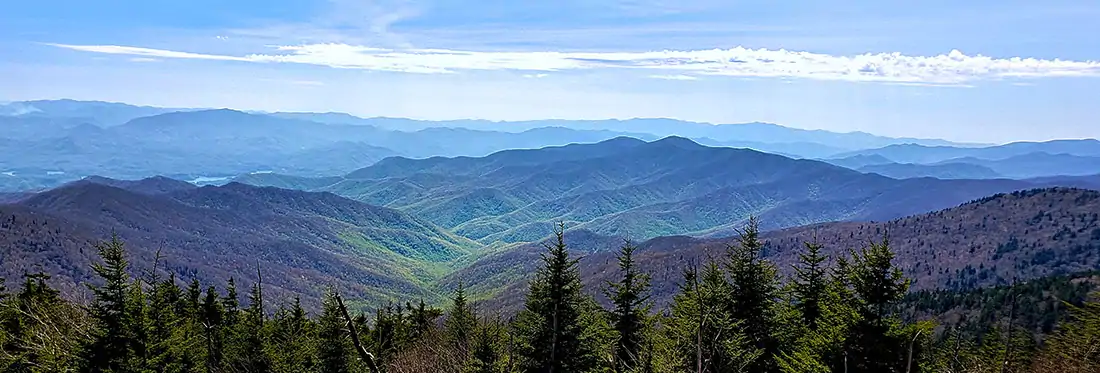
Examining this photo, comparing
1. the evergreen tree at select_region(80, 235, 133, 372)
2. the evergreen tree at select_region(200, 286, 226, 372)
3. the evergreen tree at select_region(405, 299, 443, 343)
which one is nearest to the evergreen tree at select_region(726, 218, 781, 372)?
the evergreen tree at select_region(80, 235, 133, 372)

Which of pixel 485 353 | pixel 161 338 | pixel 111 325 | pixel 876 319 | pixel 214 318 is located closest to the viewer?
pixel 876 319

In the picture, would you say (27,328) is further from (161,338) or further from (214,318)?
(214,318)

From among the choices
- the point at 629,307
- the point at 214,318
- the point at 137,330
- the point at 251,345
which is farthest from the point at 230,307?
the point at 629,307

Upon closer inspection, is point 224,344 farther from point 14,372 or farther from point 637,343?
point 637,343

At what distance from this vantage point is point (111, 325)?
2614 centimetres

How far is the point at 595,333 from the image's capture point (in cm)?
2369

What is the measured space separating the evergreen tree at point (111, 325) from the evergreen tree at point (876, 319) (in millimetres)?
25891

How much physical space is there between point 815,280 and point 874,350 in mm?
7596

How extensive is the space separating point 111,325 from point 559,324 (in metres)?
17.8

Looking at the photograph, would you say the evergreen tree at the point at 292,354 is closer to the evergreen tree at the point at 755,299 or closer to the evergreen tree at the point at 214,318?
the evergreen tree at the point at 214,318

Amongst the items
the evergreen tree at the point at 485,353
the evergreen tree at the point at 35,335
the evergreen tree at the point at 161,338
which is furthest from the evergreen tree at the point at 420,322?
the evergreen tree at the point at 485,353

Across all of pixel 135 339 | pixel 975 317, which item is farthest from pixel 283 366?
pixel 975 317

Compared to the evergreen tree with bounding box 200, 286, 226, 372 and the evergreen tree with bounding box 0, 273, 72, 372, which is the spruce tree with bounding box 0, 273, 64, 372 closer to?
the evergreen tree with bounding box 0, 273, 72, 372

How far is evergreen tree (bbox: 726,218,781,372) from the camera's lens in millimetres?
24156
